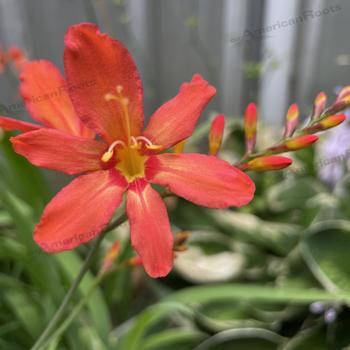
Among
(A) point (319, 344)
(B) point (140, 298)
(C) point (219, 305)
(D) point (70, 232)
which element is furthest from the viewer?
(B) point (140, 298)

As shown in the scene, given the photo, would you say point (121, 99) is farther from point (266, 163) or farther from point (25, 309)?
point (25, 309)

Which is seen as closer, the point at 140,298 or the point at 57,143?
the point at 57,143

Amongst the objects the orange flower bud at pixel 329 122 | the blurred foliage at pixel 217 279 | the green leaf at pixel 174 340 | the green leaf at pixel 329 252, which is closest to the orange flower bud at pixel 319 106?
the orange flower bud at pixel 329 122

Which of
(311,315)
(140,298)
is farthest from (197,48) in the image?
(311,315)

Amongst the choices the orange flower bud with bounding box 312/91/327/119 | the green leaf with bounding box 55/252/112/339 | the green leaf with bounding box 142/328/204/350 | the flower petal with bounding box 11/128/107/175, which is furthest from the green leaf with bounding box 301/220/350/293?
the flower petal with bounding box 11/128/107/175

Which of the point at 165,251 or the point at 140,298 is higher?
the point at 165,251

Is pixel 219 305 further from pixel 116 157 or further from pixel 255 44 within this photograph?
pixel 255 44
